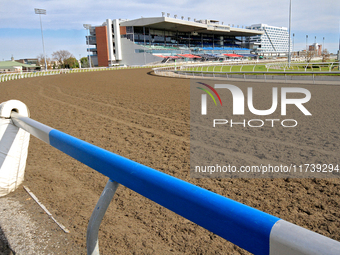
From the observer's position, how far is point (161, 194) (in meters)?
1.34

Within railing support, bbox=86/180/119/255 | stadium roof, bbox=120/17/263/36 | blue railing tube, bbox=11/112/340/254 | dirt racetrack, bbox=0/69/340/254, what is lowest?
dirt racetrack, bbox=0/69/340/254

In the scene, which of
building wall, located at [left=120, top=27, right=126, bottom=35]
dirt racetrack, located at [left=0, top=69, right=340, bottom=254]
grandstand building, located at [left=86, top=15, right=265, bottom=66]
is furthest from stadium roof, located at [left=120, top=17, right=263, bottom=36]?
dirt racetrack, located at [left=0, top=69, right=340, bottom=254]

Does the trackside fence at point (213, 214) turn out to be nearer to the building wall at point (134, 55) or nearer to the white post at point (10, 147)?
the white post at point (10, 147)

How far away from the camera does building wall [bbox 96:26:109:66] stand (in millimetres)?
81750

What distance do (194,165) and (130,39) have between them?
81851 millimetres

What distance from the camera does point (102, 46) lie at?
271 feet

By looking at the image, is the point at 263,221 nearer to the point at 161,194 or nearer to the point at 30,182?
the point at 161,194

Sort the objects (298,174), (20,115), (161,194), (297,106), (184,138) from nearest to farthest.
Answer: (161,194) < (20,115) < (298,174) < (184,138) < (297,106)

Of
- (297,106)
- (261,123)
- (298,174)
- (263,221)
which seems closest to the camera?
(263,221)

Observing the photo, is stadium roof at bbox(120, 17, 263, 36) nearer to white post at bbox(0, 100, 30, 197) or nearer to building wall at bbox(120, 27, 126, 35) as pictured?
building wall at bbox(120, 27, 126, 35)

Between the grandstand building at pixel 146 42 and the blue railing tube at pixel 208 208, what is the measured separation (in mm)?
73843

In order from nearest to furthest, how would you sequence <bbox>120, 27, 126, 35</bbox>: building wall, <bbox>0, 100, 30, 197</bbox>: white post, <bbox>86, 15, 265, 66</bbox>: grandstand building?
1. <bbox>0, 100, 30, 197</bbox>: white post
2. <bbox>86, 15, 265, 66</bbox>: grandstand building
3. <bbox>120, 27, 126, 35</bbox>: building wall

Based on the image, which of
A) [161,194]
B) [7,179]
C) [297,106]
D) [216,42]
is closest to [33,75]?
[297,106]

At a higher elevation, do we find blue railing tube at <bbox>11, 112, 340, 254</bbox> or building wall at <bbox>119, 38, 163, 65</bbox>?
building wall at <bbox>119, 38, 163, 65</bbox>
